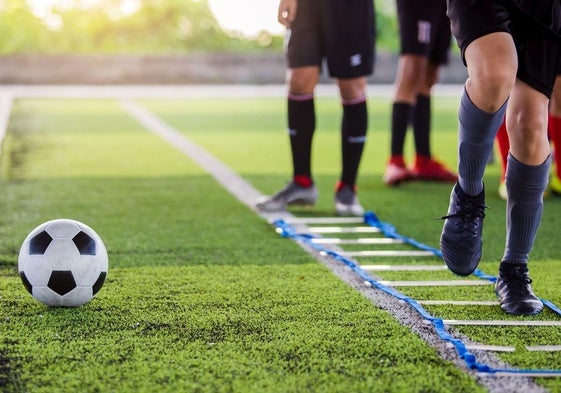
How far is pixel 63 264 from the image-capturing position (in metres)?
3.36

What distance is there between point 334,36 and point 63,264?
2.72 metres

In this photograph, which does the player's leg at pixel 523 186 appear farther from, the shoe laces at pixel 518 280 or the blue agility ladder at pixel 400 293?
the blue agility ladder at pixel 400 293

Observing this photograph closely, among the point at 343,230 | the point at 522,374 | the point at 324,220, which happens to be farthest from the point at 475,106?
the point at 324,220

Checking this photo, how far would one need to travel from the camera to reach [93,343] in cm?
299

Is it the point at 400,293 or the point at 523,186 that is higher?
the point at 523,186

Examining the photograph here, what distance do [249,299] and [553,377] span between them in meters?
1.26

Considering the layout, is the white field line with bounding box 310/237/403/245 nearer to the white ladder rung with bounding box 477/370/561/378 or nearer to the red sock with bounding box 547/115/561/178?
the red sock with bounding box 547/115/561/178

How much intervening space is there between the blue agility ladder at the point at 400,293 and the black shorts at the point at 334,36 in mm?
878

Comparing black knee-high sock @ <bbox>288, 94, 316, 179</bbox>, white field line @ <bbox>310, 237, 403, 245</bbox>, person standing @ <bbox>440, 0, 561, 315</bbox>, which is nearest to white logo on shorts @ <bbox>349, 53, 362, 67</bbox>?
black knee-high sock @ <bbox>288, 94, 316, 179</bbox>

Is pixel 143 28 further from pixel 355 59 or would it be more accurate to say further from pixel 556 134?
pixel 355 59

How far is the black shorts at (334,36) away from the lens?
18.2 feet

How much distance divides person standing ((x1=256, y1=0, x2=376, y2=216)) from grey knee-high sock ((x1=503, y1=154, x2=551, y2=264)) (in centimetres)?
223

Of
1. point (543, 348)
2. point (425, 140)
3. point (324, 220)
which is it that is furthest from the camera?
point (425, 140)

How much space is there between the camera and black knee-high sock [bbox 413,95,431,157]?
7.25m
